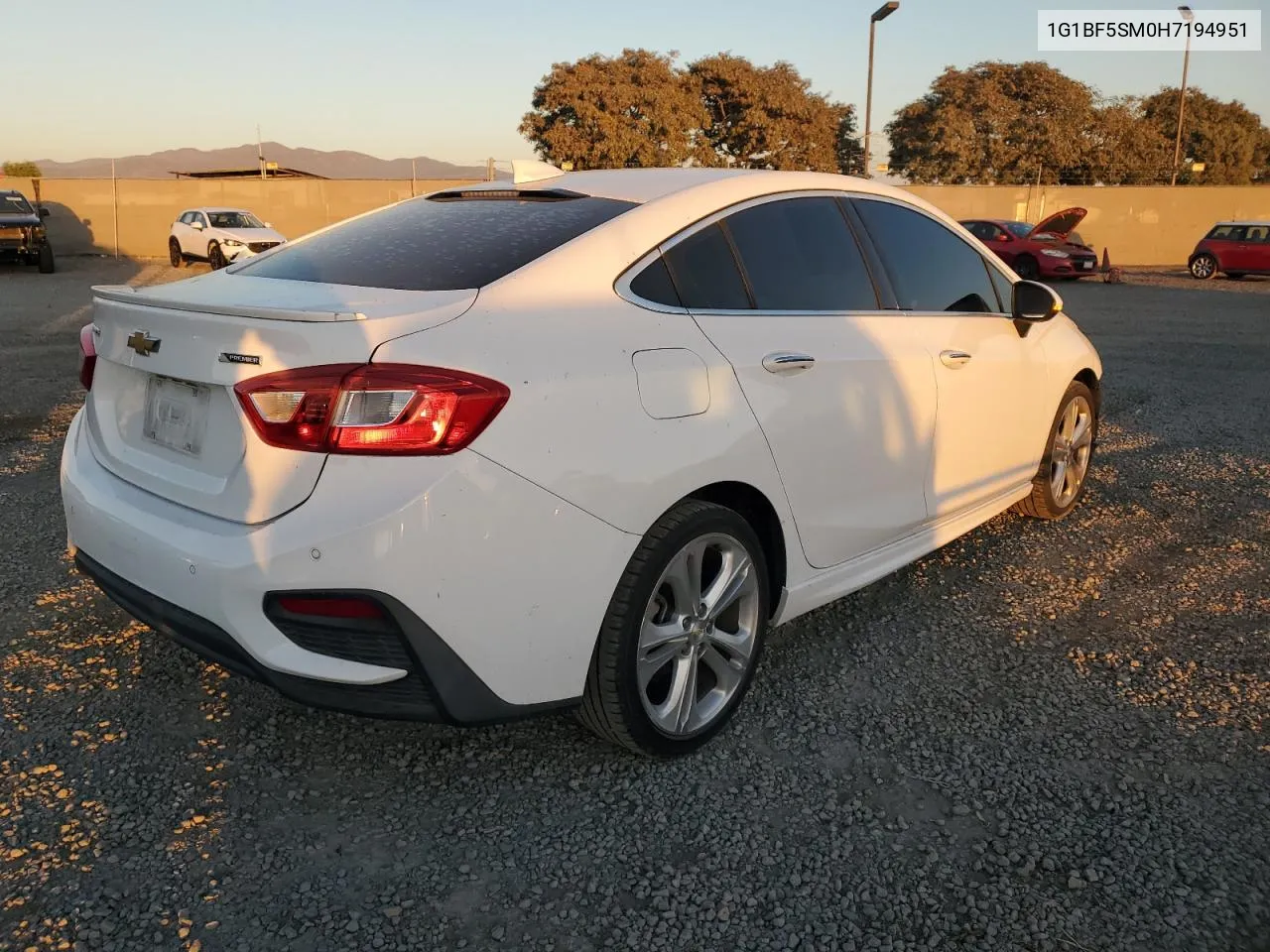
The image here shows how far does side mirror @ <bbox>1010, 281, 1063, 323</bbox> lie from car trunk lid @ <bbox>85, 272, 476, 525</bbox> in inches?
104

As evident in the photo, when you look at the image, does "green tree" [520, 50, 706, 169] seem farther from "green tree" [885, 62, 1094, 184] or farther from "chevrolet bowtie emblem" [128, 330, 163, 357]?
"chevrolet bowtie emblem" [128, 330, 163, 357]

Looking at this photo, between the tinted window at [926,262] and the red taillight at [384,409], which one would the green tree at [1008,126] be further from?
the red taillight at [384,409]

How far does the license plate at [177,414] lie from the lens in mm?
2330

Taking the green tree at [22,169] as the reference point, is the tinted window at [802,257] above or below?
below

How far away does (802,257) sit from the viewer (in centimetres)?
312

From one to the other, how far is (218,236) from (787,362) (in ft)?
73.4

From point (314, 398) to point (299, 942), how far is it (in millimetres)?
1137

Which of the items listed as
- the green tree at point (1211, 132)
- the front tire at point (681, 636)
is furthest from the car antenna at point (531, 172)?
the green tree at point (1211, 132)

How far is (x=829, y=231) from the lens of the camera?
3.30m

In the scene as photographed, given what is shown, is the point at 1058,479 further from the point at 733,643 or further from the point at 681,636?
the point at 681,636

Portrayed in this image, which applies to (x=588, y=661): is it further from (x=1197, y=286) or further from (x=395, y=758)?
(x=1197, y=286)

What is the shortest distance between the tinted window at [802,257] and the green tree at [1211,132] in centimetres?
6211

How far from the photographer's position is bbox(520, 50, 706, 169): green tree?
39.6m

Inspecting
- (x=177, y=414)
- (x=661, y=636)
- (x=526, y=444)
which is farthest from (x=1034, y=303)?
(x=177, y=414)
